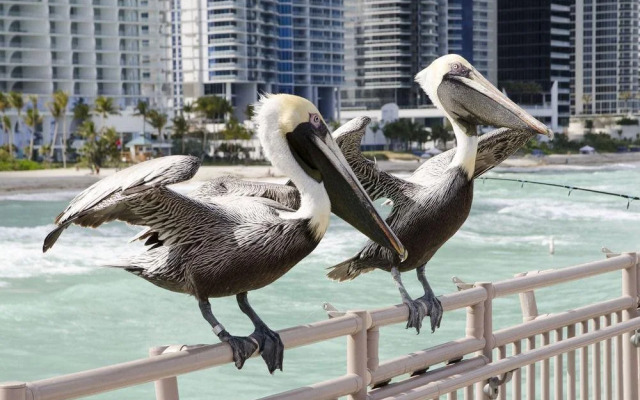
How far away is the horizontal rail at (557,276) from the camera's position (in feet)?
12.8

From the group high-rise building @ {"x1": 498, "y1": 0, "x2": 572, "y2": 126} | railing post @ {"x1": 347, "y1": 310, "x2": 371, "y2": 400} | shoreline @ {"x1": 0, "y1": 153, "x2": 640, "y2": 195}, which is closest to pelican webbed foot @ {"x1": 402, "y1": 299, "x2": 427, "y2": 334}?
railing post @ {"x1": 347, "y1": 310, "x2": 371, "y2": 400}

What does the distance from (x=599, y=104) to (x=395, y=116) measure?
4781cm

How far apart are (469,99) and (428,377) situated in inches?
57.0

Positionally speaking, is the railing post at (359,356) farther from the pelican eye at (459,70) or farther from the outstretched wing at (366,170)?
the pelican eye at (459,70)

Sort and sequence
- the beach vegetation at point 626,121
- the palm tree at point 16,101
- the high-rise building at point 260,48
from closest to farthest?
the palm tree at point 16,101, the high-rise building at point 260,48, the beach vegetation at point 626,121

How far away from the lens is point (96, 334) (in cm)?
1791

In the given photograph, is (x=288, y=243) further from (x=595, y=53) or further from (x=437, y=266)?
(x=595, y=53)

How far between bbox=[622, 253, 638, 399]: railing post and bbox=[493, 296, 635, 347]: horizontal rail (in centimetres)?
15

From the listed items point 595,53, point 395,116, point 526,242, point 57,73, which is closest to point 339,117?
point 395,116

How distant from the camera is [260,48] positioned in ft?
340

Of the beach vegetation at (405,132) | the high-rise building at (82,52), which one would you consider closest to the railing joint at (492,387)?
the high-rise building at (82,52)

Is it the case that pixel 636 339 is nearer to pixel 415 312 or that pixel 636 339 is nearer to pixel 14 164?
pixel 415 312

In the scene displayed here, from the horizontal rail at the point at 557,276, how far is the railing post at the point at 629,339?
0.05 meters

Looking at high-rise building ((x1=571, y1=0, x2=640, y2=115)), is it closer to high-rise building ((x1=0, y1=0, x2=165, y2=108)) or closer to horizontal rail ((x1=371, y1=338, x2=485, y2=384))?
high-rise building ((x1=0, y1=0, x2=165, y2=108))
